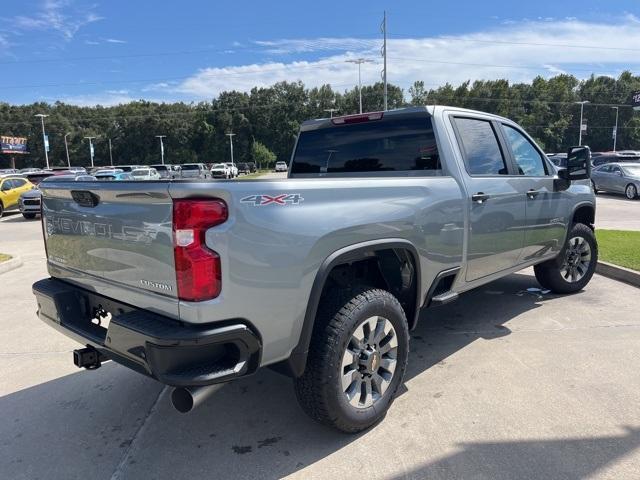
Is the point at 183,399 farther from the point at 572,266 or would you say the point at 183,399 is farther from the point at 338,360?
the point at 572,266

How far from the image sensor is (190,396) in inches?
95.3

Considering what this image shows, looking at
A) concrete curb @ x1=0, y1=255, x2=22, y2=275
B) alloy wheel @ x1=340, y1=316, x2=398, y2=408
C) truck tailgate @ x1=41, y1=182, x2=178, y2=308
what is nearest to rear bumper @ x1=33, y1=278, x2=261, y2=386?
truck tailgate @ x1=41, y1=182, x2=178, y2=308

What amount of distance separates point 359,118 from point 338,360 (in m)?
2.23

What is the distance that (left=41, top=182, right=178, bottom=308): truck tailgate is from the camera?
2424 millimetres

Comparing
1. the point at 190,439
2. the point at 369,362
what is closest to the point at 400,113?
the point at 369,362

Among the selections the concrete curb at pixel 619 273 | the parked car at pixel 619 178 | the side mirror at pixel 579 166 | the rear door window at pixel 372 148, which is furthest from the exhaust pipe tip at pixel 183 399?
the parked car at pixel 619 178

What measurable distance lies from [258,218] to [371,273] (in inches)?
51.6

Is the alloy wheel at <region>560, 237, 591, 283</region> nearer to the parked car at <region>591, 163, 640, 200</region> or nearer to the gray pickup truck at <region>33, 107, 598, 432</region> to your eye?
the gray pickup truck at <region>33, 107, 598, 432</region>

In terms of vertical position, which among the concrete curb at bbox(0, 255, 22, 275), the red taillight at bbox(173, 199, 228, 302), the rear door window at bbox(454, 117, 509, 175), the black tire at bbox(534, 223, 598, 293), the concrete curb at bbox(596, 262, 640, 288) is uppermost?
the rear door window at bbox(454, 117, 509, 175)

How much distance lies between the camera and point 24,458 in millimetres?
2982

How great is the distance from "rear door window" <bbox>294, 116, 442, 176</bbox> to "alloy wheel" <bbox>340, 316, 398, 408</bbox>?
139cm

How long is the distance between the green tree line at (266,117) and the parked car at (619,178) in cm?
6946

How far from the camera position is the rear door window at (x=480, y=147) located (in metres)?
4.09

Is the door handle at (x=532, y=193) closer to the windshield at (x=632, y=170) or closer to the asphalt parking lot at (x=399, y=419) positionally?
the asphalt parking lot at (x=399, y=419)
